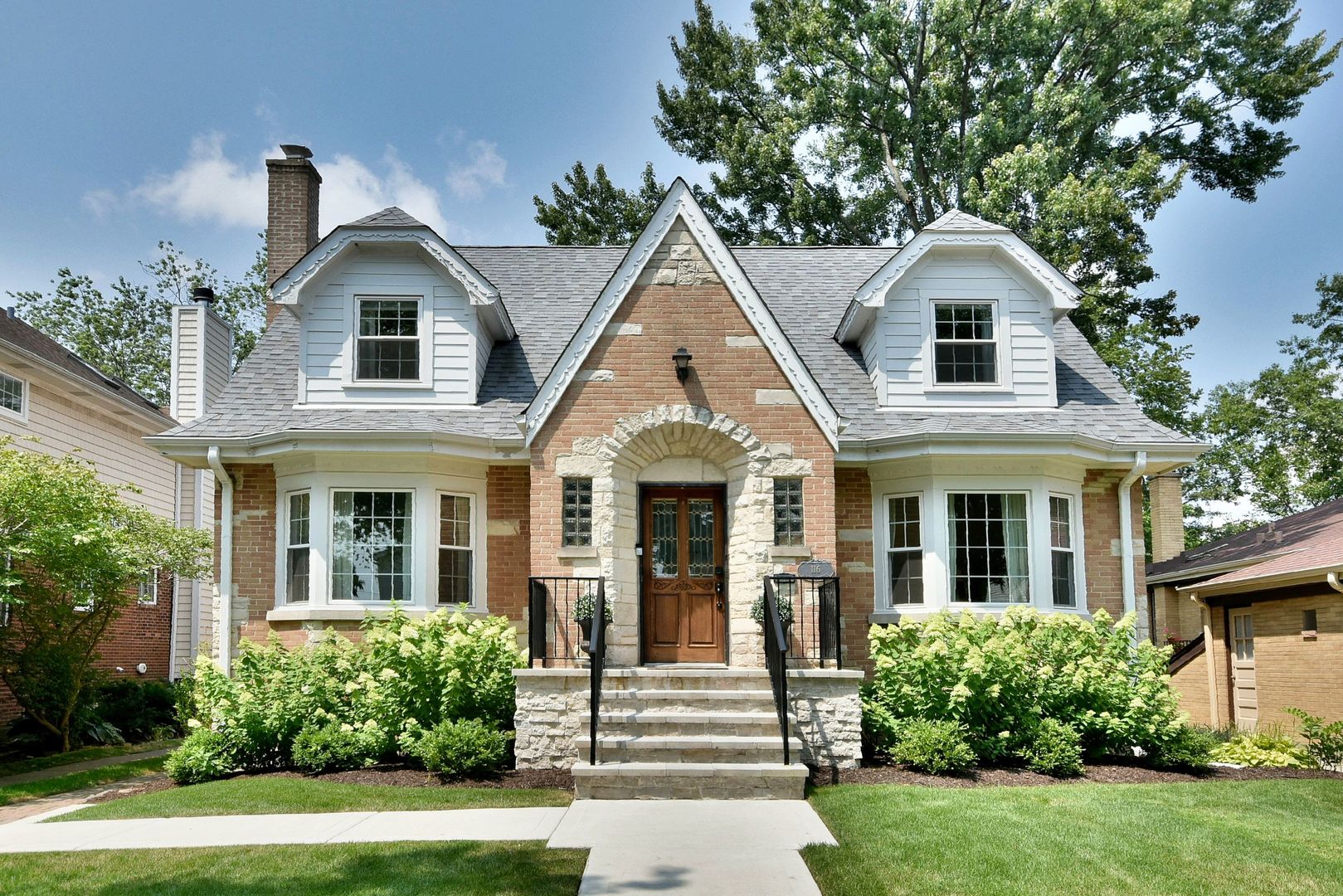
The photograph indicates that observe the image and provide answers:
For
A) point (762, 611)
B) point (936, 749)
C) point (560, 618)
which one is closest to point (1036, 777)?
point (936, 749)

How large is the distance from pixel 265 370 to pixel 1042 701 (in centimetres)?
1057

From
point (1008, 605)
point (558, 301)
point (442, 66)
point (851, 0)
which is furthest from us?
point (851, 0)

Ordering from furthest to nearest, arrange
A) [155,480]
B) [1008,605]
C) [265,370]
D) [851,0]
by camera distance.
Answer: [851,0] < [155,480] < [265,370] < [1008,605]

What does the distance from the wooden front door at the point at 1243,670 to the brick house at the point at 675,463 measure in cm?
332

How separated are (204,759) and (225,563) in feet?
9.02

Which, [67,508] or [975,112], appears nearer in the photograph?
[67,508]

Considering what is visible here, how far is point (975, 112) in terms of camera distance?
80.4ft

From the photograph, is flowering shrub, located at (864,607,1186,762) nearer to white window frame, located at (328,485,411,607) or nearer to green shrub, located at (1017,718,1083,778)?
green shrub, located at (1017,718,1083,778)

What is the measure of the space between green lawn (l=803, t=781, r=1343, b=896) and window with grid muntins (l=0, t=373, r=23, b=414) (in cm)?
1386

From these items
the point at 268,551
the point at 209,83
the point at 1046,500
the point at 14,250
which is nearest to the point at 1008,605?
the point at 1046,500

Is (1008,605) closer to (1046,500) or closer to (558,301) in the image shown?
(1046,500)

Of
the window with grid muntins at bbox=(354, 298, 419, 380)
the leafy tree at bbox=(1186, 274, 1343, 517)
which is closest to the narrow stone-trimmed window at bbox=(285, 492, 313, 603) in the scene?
the window with grid muntins at bbox=(354, 298, 419, 380)

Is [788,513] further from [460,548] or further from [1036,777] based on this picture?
[460,548]

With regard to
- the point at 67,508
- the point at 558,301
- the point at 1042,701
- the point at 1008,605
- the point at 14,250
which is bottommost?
the point at 1042,701
